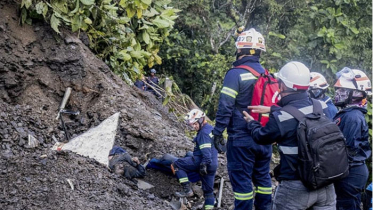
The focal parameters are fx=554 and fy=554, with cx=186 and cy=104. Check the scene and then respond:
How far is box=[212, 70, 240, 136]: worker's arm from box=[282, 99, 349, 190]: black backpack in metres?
1.36

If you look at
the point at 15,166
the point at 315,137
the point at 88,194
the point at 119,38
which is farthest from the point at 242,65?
the point at 119,38

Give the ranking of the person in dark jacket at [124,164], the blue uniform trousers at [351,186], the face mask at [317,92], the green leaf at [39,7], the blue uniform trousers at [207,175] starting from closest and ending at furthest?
the blue uniform trousers at [351,186]
the face mask at [317,92]
the person in dark jacket at [124,164]
the blue uniform trousers at [207,175]
the green leaf at [39,7]

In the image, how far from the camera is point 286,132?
4.76m

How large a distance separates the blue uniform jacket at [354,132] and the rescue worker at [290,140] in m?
1.20

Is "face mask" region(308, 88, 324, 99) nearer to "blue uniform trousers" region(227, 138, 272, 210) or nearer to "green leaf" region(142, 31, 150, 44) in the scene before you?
"blue uniform trousers" region(227, 138, 272, 210)

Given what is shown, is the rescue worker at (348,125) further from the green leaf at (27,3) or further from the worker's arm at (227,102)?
the green leaf at (27,3)

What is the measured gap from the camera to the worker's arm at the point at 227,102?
19.9 feet

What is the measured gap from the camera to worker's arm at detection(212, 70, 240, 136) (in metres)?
6.07

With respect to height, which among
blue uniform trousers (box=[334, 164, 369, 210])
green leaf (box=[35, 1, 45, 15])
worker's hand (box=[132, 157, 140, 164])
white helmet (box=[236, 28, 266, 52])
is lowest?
worker's hand (box=[132, 157, 140, 164])

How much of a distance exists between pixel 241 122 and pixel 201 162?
2084 millimetres

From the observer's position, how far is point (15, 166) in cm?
677

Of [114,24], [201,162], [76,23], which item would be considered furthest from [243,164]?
[114,24]

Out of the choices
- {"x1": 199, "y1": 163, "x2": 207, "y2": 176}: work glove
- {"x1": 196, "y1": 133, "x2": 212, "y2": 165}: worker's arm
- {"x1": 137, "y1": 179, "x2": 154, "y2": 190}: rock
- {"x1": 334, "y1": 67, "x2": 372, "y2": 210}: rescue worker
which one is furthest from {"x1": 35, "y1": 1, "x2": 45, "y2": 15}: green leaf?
{"x1": 334, "y1": 67, "x2": 372, "y2": 210}: rescue worker

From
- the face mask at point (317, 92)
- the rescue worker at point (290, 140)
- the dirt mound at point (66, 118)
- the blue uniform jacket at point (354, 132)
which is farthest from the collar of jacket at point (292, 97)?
the face mask at point (317, 92)
